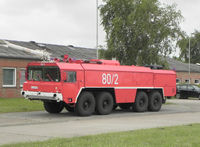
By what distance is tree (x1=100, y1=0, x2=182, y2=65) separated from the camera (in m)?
29.7

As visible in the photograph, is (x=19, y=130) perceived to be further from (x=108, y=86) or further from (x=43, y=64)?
(x=108, y=86)

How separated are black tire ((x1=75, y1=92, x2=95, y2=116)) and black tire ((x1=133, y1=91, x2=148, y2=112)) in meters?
3.45

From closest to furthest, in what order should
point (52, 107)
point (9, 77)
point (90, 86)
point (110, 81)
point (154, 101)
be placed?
point (90, 86), point (110, 81), point (52, 107), point (154, 101), point (9, 77)

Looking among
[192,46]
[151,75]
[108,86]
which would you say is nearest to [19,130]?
[108,86]

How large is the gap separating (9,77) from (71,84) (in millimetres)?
16052

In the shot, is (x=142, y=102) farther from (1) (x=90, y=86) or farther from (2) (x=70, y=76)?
(2) (x=70, y=76)

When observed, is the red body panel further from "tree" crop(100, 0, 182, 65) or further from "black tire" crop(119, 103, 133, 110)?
"tree" crop(100, 0, 182, 65)

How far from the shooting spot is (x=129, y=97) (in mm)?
21953

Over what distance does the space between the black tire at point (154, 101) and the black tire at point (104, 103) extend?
11.3 ft

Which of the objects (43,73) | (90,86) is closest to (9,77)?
(43,73)

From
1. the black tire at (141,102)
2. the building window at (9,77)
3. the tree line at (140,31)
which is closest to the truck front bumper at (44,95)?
the black tire at (141,102)

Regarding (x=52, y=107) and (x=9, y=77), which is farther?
(x=9, y=77)

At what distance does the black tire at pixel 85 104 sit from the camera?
19.3 metres

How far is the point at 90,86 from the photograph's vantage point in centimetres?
1977
